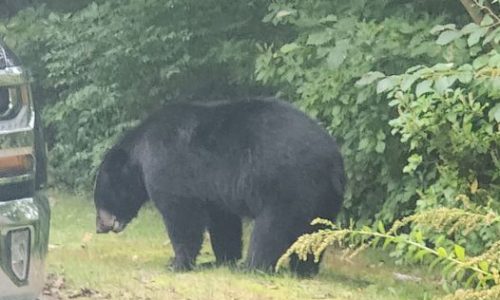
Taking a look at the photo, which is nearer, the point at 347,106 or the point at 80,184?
the point at 347,106

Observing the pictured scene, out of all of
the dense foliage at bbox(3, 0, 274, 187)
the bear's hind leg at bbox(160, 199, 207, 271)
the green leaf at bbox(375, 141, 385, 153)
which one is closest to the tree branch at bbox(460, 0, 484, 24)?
the green leaf at bbox(375, 141, 385, 153)

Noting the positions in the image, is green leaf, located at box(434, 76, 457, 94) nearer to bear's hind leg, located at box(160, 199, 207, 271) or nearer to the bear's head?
bear's hind leg, located at box(160, 199, 207, 271)

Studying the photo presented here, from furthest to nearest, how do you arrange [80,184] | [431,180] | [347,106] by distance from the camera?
1. [80,184]
2. [347,106]
3. [431,180]

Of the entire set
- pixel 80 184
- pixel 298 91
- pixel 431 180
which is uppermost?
pixel 298 91

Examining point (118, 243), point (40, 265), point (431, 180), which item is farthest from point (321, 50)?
point (40, 265)

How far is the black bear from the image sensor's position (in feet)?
24.2

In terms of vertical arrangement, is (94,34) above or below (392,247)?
above

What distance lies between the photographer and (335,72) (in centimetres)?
862

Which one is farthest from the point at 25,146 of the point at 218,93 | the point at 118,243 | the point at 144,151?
the point at 218,93

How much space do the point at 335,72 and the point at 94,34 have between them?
14.5 feet

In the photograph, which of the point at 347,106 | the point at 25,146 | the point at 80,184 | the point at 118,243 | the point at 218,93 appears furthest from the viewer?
the point at 80,184

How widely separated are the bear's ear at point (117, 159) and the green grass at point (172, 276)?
713mm

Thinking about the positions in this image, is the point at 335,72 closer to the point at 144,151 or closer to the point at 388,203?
the point at 388,203

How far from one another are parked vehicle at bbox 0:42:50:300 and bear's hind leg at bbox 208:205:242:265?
3.73 m
